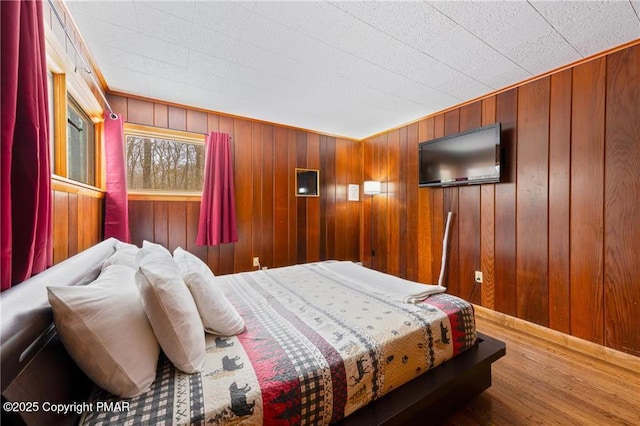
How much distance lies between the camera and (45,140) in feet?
3.40

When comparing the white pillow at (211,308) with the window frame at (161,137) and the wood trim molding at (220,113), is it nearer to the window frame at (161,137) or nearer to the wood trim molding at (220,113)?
the window frame at (161,137)

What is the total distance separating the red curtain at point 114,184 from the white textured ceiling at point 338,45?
20.3 inches

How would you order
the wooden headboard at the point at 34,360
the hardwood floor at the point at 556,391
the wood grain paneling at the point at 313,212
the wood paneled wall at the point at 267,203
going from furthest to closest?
1. the wood grain paneling at the point at 313,212
2. the wood paneled wall at the point at 267,203
3. the hardwood floor at the point at 556,391
4. the wooden headboard at the point at 34,360

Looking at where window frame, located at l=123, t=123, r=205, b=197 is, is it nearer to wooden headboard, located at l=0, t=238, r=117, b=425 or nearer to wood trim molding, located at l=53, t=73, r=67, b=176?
wood trim molding, located at l=53, t=73, r=67, b=176

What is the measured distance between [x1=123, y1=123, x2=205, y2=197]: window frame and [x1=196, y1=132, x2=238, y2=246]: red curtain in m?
0.16

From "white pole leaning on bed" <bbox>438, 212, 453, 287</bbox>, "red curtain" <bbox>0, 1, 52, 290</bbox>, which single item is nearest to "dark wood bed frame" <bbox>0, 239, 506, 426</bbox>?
"red curtain" <bbox>0, 1, 52, 290</bbox>

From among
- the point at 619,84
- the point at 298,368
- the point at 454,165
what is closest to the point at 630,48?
the point at 619,84

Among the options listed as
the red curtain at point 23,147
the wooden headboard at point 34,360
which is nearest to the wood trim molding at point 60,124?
the red curtain at point 23,147

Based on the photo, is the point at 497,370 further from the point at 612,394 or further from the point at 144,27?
the point at 144,27

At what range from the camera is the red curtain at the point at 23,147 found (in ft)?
2.67

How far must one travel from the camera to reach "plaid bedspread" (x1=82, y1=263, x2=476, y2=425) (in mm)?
848

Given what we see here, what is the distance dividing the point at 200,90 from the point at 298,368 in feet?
9.26

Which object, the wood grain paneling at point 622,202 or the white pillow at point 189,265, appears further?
the wood grain paneling at point 622,202

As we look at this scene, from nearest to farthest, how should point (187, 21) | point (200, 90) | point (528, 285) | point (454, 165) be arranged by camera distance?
point (187, 21), point (528, 285), point (200, 90), point (454, 165)
